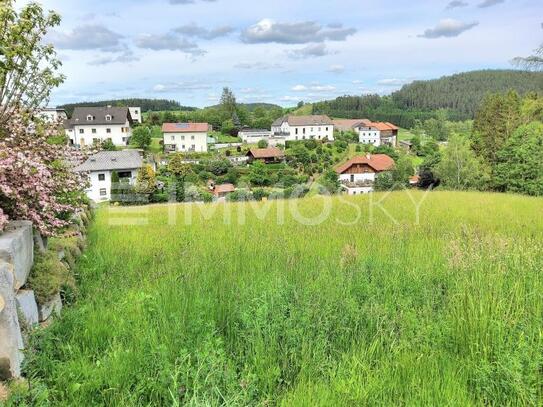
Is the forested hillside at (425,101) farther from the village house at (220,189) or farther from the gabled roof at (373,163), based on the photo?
the village house at (220,189)

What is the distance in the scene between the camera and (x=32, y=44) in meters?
5.07

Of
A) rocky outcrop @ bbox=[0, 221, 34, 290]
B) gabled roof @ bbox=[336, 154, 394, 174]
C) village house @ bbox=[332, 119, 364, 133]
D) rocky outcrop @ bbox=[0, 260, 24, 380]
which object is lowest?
gabled roof @ bbox=[336, 154, 394, 174]

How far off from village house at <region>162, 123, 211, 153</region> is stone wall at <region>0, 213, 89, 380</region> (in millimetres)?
73602

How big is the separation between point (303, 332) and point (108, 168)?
135ft

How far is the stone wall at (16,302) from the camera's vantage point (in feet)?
7.59

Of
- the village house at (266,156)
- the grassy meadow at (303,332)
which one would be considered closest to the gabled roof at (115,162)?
the village house at (266,156)

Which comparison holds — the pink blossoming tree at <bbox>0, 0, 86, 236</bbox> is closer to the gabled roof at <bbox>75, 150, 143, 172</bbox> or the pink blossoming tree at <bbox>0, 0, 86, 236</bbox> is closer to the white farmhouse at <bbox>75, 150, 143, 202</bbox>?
the white farmhouse at <bbox>75, 150, 143, 202</bbox>

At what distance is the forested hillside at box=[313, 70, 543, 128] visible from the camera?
13512cm

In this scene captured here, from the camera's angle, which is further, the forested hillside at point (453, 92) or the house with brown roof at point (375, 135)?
the forested hillside at point (453, 92)

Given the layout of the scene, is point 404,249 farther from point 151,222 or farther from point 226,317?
point 151,222

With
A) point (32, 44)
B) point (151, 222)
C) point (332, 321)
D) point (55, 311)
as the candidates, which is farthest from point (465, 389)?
point (151, 222)

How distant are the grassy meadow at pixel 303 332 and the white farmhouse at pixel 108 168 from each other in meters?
37.6

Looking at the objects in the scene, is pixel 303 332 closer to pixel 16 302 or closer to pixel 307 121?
pixel 16 302

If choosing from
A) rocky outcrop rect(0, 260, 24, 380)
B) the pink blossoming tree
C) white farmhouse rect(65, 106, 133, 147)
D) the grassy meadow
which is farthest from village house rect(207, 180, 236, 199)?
white farmhouse rect(65, 106, 133, 147)
